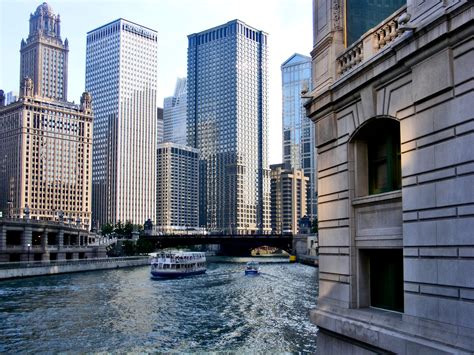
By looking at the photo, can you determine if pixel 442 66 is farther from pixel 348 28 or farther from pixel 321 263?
pixel 321 263

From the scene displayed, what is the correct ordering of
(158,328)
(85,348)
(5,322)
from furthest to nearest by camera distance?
(5,322), (158,328), (85,348)

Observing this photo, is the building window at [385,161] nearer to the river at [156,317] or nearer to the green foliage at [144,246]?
the river at [156,317]

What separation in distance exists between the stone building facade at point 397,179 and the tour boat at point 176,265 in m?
76.8

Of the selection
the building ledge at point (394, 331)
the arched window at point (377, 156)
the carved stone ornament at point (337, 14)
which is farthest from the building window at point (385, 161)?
the carved stone ornament at point (337, 14)

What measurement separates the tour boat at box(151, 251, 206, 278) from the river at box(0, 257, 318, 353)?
481 inches

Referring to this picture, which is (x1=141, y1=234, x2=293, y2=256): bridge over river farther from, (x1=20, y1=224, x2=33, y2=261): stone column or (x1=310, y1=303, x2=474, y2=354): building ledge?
(x1=310, y1=303, x2=474, y2=354): building ledge

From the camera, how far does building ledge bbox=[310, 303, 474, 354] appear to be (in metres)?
11.8

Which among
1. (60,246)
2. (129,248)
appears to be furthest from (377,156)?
(129,248)

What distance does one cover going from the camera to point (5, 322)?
4344 centimetres

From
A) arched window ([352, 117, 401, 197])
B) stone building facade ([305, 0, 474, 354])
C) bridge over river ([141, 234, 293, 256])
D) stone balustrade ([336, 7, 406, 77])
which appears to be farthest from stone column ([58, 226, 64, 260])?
arched window ([352, 117, 401, 197])

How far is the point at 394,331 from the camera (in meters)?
13.7

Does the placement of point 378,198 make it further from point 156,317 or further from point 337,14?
point 156,317

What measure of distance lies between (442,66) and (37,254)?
349 feet

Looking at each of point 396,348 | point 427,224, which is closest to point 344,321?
point 396,348
